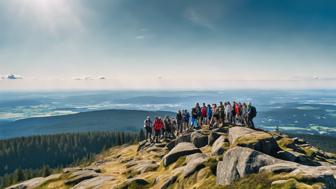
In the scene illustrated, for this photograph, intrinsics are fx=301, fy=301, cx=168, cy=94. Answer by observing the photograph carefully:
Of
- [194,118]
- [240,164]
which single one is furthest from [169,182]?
[194,118]

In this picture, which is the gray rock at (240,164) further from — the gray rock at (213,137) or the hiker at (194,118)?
the hiker at (194,118)

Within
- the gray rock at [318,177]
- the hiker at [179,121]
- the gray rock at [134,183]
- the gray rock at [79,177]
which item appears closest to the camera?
the gray rock at [318,177]

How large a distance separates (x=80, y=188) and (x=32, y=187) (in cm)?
1783

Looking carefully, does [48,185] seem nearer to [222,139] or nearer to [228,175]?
[222,139]

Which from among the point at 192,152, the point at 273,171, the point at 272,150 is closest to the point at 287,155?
the point at 272,150

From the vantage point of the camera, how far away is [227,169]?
85.5 feet

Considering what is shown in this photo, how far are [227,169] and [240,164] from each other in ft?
4.96

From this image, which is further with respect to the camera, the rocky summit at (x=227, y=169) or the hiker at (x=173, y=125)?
the hiker at (x=173, y=125)

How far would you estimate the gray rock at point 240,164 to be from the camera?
24.4m

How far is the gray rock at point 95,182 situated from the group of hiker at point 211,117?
48.2 feet

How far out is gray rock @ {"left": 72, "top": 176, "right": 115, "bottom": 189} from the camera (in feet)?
140

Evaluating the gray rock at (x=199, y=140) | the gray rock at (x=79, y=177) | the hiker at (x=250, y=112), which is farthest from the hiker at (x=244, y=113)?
the gray rock at (x=79, y=177)

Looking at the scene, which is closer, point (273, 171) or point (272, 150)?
point (273, 171)

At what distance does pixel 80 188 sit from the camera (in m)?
43.6
